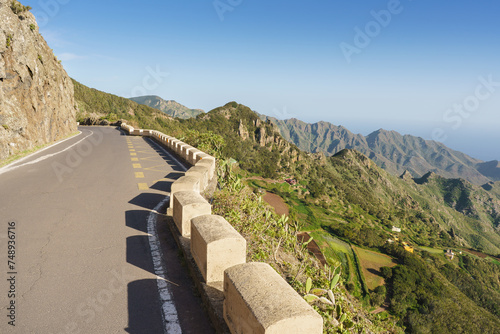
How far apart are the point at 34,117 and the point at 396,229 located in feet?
380

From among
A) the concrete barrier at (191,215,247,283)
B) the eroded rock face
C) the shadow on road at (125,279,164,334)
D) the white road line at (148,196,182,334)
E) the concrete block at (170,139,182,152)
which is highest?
the eroded rock face

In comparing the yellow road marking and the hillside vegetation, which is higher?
the yellow road marking

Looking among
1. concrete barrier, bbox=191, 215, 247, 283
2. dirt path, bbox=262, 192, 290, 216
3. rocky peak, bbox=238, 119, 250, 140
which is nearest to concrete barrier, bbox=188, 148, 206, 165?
concrete barrier, bbox=191, 215, 247, 283

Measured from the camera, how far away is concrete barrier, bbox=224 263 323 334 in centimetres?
213

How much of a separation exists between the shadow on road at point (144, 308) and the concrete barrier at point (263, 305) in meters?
0.83

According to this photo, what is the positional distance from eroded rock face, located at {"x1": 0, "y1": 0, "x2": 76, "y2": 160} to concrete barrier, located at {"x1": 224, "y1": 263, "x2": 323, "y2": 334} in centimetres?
1294

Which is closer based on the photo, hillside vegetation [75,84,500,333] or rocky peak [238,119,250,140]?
hillside vegetation [75,84,500,333]

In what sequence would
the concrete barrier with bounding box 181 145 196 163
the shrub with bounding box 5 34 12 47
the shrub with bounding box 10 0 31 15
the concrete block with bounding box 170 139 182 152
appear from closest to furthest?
the concrete barrier with bounding box 181 145 196 163 < the shrub with bounding box 5 34 12 47 < the shrub with bounding box 10 0 31 15 < the concrete block with bounding box 170 139 182 152

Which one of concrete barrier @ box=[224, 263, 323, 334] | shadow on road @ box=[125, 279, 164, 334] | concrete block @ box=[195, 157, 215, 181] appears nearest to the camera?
concrete barrier @ box=[224, 263, 323, 334]

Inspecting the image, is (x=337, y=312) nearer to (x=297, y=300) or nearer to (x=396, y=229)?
(x=297, y=300)

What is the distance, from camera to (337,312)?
389cm

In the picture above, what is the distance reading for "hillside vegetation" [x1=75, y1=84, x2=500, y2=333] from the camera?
5.92 metres

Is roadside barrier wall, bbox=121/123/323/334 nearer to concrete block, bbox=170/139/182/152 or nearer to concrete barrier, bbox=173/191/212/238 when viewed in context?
concrete barrier, bbox=173/191/212/238

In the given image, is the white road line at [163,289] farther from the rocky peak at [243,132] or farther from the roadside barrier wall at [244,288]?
the rocky peak at [243,132]
